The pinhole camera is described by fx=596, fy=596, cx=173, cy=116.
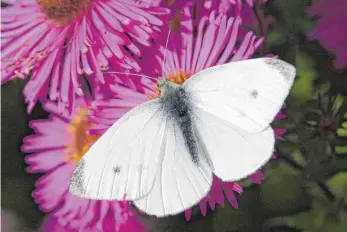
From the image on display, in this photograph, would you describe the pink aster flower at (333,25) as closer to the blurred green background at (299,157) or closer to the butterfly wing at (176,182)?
the blurred green background at (299,157)

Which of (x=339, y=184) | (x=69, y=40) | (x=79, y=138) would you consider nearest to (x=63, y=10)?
(x=69, y=40)

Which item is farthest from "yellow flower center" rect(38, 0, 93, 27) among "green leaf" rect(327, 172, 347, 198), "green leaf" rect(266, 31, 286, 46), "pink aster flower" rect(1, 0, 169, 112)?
"green leaf" rect(327, 172, 347, 198)

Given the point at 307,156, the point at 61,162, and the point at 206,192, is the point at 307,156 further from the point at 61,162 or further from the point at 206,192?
the point at 61,162

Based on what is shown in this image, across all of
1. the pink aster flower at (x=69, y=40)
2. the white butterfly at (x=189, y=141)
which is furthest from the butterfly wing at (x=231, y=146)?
the pink aster flower at (x=69, y=40)

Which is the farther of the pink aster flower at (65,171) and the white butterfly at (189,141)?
the pink aster flower at (65,171)

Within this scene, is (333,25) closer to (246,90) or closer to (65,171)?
(246,90)

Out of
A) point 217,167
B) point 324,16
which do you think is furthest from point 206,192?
point 324,16

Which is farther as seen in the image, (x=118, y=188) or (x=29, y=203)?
(x=29, y=203)
